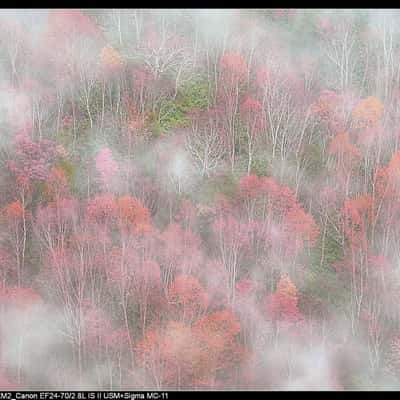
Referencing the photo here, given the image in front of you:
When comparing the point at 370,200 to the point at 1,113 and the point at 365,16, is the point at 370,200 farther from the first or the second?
the point at 1,113

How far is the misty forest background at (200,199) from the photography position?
193 inches

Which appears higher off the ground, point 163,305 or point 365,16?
point 365,16

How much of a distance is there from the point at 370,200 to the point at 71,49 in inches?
125

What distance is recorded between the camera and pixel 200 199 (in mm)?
5078

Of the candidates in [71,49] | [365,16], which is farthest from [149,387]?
[365,16]

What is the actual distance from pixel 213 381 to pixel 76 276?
155cm

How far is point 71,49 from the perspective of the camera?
203 inches

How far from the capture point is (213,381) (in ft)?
15.9

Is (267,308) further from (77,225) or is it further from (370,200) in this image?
(77,225)

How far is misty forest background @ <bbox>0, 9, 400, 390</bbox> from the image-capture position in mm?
4895

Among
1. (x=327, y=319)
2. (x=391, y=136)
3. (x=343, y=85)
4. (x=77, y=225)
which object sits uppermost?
(x=343, y=85)

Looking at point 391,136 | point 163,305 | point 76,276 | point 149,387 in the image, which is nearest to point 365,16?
point 391,136

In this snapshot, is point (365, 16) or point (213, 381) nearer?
point (213, 381)

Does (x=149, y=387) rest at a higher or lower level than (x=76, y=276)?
lower
